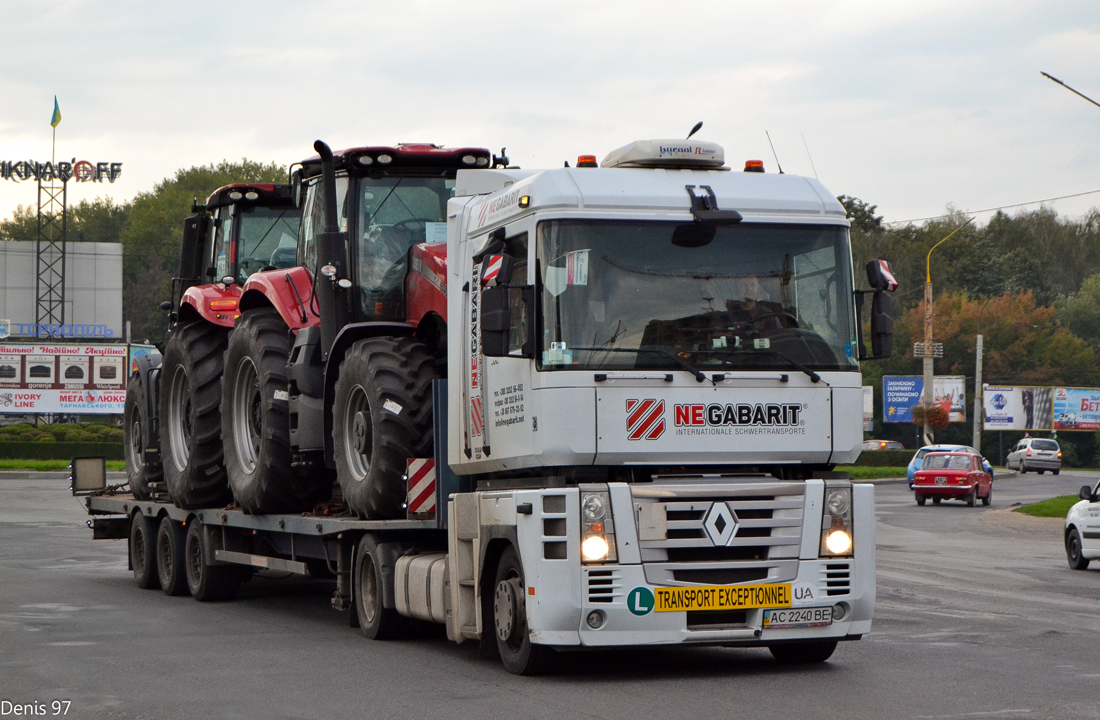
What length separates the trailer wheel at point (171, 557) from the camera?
53.9ft

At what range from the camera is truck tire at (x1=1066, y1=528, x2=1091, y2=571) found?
20672 mm

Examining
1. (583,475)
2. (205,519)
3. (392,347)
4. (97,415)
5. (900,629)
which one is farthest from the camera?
(97,415)

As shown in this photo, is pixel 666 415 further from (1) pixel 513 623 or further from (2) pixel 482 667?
(2) pixel 482 667

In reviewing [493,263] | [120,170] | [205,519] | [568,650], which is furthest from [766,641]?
[120,170]

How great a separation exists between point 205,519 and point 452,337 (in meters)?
5.52

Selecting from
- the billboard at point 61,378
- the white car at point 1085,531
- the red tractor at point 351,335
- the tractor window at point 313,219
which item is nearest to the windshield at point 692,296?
the red tractor at point 351,335

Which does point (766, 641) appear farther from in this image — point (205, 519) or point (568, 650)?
point (205, 519)

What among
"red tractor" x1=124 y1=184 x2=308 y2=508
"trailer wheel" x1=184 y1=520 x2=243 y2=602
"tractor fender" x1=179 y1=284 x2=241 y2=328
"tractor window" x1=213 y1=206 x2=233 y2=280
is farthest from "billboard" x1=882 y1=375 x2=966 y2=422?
"tractor fender" x1=179 y1=284 x2=241 y2=328

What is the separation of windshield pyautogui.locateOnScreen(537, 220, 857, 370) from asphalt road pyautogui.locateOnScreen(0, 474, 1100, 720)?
2.04 metres

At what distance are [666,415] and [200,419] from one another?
7.22 m

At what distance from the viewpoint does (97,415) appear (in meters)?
74.7

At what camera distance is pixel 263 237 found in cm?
1641

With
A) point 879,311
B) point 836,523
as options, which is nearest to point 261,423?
point 836,523

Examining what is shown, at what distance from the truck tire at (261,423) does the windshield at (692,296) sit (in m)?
4.55
